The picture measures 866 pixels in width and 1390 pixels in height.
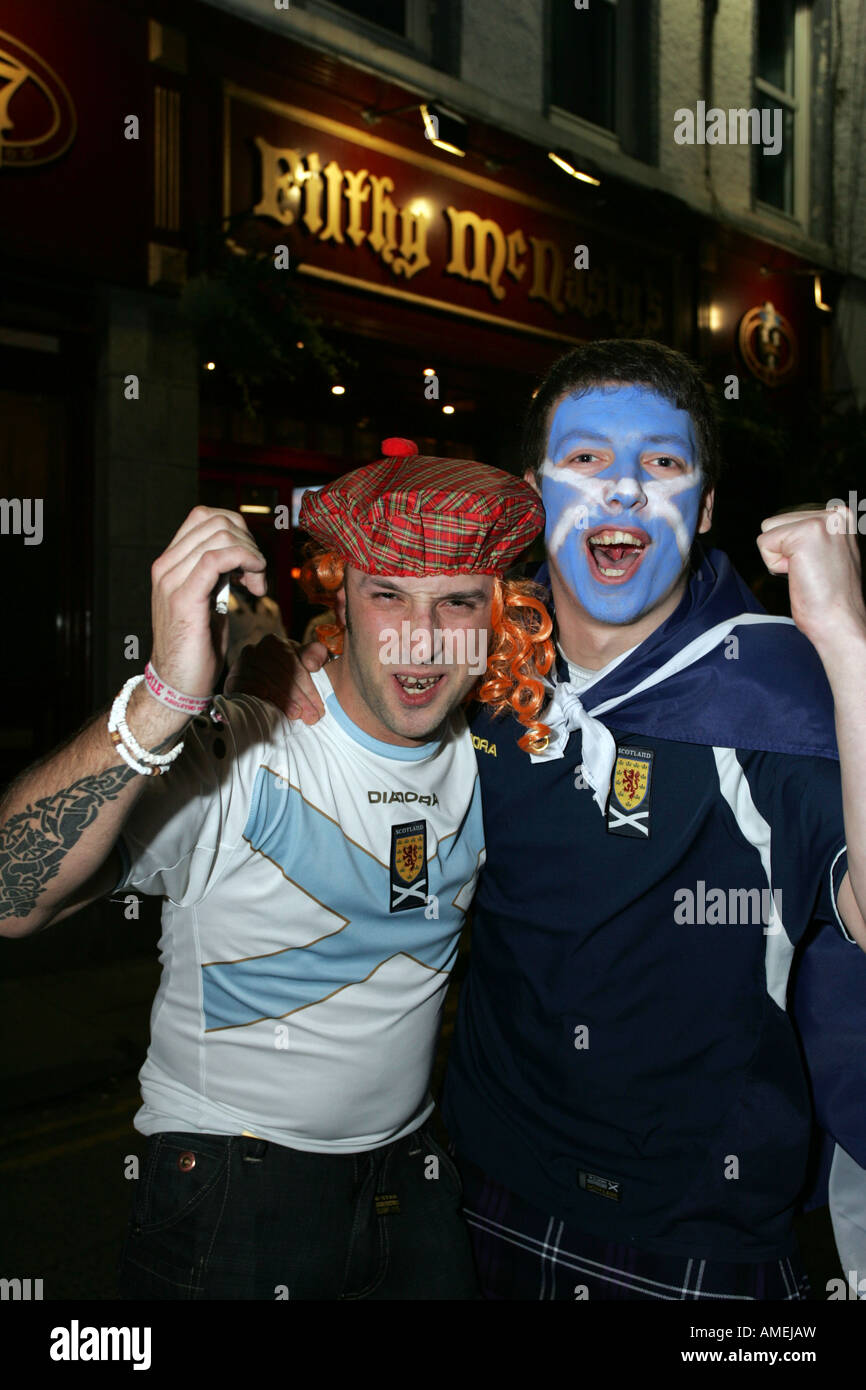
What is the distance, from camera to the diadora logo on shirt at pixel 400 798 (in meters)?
2.27

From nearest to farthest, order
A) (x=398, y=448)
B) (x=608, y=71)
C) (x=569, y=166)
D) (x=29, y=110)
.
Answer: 1. (x=398, y=448)
2. (x=29, y=110)
3. (x=569, y=166)
4. (x=608, y=71)

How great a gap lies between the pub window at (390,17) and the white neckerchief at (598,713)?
25.4 ft

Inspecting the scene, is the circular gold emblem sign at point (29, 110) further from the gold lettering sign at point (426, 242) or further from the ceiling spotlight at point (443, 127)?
the ceiling spotlight at point (443, 127)

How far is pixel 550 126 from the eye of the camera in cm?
988

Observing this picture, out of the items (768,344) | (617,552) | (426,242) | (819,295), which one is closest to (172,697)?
(617,552)

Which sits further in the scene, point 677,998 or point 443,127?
point 443,127

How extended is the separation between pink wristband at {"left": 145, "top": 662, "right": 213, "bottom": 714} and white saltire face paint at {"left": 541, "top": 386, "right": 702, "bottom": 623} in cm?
102

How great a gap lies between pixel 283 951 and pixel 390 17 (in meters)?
8.94

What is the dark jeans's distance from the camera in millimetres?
2076

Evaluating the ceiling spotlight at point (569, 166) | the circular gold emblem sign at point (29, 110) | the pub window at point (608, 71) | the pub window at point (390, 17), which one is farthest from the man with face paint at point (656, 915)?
the pub window at point (608, 71)

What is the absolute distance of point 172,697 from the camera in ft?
5.79

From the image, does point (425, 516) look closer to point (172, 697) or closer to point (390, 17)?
point (172, 697)

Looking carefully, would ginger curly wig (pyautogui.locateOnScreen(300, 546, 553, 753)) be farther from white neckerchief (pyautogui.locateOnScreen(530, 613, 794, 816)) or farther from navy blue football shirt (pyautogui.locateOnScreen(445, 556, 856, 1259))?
navy blue football shirt (pyautogui.locateOnScreen(445, 556, 856, 1259))

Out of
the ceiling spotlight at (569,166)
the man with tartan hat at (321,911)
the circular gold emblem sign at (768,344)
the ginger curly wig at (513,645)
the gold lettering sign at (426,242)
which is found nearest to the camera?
the man with tartan hat at (321,911)
